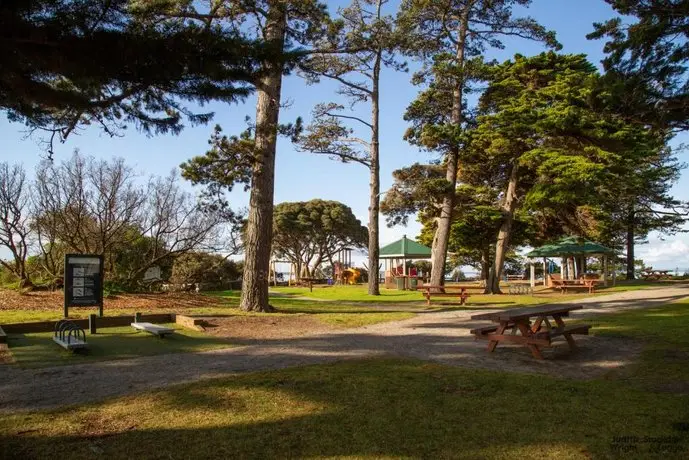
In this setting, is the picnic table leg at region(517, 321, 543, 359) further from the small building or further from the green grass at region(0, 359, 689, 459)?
the small building

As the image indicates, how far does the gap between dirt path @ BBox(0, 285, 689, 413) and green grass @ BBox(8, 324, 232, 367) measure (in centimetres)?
48

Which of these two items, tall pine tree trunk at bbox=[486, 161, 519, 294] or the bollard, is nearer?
the bollard

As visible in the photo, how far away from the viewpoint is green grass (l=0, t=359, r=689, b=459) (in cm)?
382

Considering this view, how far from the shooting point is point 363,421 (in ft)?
14.7

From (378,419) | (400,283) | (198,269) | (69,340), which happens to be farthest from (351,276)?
(378,419)

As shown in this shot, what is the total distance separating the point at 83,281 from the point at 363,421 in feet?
31.9

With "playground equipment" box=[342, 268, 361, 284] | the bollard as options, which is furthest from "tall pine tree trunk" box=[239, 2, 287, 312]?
"playground equipment" box=[342, 268, 361, 284]

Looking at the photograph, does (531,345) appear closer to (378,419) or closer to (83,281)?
(378,419)

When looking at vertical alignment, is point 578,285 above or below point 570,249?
below

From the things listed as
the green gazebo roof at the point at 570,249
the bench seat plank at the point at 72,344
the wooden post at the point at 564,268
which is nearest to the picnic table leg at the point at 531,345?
the bench seat plank at the point at 72,344

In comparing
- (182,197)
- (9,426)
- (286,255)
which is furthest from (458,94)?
(286,255)

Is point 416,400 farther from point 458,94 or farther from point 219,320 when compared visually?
point 458,94

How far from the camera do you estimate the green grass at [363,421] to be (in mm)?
3820

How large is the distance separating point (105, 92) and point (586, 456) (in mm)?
4731
